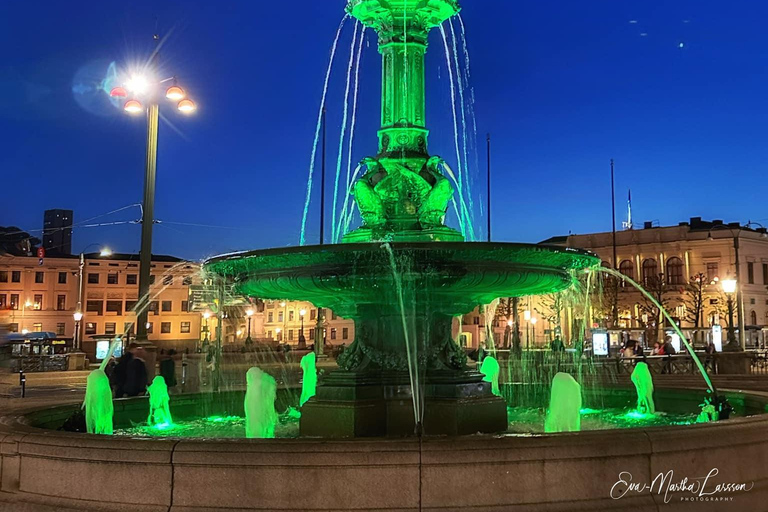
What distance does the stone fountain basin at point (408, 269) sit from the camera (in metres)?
8.26

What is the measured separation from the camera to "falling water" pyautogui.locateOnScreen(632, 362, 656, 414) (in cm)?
1198

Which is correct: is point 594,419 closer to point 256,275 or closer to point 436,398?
point 436,398

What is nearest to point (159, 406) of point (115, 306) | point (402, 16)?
point (402, 16)

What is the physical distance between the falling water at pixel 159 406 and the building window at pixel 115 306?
88121 mm

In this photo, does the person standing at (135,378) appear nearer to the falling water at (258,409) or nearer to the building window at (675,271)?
the falling water at (258,409)

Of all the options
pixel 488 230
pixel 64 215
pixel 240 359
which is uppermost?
pixel 64 215

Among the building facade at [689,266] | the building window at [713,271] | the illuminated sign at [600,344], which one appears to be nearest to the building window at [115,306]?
the building facade at [689,266]

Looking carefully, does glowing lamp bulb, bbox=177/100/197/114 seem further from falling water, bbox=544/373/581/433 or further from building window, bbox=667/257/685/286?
building window, bbox=667/257/685/286

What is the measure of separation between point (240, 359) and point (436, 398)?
48.8 metres

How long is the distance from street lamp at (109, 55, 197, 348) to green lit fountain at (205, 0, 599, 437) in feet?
25.9

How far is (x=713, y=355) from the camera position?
27547mm

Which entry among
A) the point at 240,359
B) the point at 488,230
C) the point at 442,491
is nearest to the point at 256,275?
the point at 442,491

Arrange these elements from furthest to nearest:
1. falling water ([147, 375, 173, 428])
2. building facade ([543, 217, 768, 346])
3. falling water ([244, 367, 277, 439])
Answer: building facade ([543, 217, 768, 346]), falling water ([147, 375, 173, 428]), falling water ([244, 367, 277, 439])

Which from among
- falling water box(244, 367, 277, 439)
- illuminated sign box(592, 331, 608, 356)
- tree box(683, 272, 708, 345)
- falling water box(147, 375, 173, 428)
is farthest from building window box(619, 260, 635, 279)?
→ falling water box(244, 367, 277, 439)
